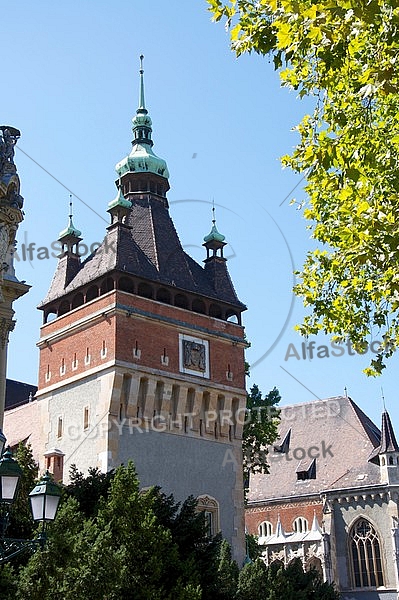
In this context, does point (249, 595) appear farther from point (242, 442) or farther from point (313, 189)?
point (313, 189)

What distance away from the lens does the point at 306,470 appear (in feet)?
187

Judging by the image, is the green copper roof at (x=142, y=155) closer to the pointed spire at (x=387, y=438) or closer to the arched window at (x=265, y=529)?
the pointed spire at (x=387, y=438)

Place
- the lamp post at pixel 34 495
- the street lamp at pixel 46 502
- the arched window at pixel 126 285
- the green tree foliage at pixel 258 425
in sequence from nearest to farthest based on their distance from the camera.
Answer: the lamp post at pixel 34 495
the street lamp at pixel 46 502
the arched window at pixel 126 285
the green tree foliage at pixel 258 425

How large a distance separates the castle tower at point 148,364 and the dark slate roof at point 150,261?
0.06 meters

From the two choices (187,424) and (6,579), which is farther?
(187,424)

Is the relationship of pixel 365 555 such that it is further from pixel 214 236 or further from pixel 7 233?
pixel 7 233

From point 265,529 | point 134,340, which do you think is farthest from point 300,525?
point 134,340

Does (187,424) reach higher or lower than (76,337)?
lower

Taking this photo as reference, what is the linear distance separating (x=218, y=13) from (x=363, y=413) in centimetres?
4746

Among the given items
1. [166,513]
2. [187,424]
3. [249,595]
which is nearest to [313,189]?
[166,513]

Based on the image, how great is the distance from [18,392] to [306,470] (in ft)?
63.5

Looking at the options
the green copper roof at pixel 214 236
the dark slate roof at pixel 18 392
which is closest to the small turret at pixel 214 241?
the green copper roof at pixel 214 236

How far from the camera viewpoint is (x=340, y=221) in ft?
44.7

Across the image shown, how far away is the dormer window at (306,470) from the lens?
5662 centimetres
